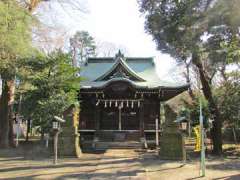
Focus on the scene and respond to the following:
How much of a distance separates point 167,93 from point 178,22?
23.6ft

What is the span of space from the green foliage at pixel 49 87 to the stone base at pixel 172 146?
6.16m

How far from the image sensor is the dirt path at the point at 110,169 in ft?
36.2

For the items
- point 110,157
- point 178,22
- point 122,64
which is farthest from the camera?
point 122,64

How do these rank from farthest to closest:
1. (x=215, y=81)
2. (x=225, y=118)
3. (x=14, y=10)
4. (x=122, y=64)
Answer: (x=215, y=81) < (x=122, y=64) < (x=225, y=118) < (x=14, y=10)

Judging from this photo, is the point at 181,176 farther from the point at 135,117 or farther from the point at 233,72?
the point at 135,117

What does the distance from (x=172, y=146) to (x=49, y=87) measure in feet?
26.6

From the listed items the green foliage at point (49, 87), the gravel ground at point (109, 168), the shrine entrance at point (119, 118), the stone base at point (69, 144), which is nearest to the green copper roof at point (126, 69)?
the green foliage at point (49, 87)

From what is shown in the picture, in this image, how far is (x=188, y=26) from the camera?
1368cm

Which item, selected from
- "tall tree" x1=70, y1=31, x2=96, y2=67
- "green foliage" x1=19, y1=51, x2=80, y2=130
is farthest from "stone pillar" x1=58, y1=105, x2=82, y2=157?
"tall tree" x1=70, y1=31, x2=96, y2=67

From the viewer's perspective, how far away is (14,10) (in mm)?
10984

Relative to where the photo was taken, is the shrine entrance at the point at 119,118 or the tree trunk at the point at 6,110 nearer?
the tree trunk at the point at 6,110

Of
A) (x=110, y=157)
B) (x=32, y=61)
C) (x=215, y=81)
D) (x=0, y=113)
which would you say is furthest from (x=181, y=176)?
(x=215, y=81)

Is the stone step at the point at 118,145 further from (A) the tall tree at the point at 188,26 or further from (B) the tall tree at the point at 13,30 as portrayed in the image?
(B) the tall tree at the point at 13,30

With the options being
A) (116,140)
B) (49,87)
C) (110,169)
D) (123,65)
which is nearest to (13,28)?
(110,169)
